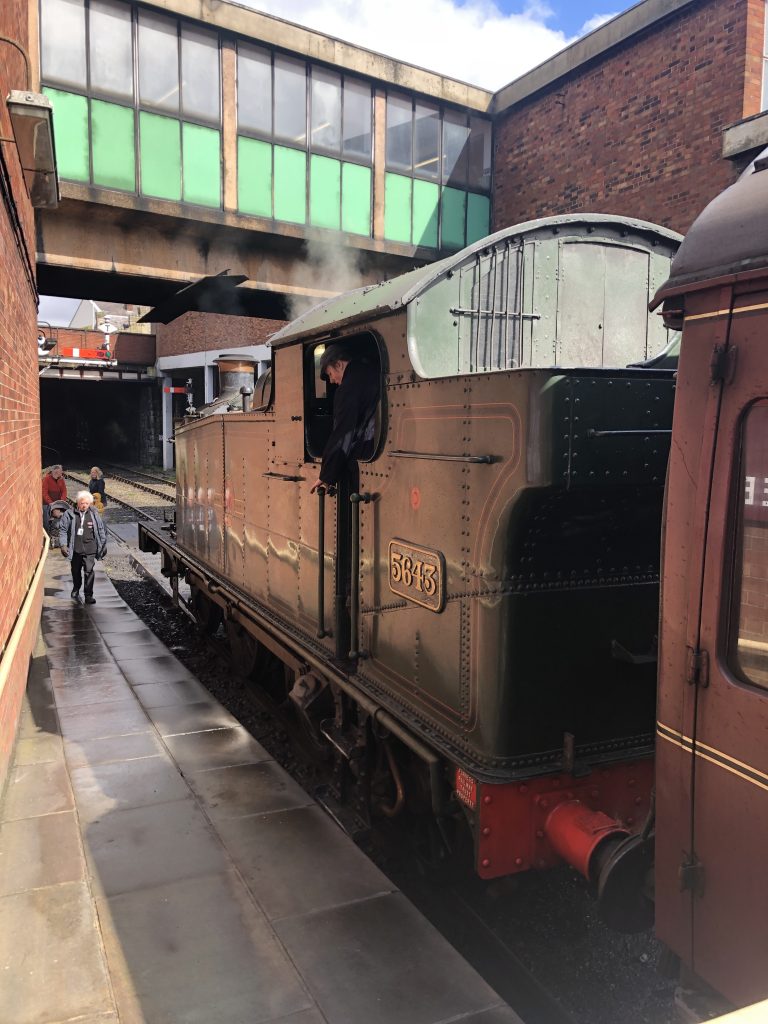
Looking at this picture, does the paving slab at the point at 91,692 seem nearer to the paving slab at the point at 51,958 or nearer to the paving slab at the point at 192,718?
the paving slab at the point at 192,718

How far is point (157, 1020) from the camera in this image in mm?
3074

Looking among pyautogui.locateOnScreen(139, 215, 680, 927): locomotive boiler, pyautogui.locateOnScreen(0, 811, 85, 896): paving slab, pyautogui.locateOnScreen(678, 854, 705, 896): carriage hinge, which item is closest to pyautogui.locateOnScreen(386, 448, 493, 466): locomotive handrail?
pyautogui.locateOnScreen(139, 215, 680, 927): locomotive boiler

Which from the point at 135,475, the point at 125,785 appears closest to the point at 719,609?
the point at 125,785

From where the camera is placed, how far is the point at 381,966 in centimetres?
343

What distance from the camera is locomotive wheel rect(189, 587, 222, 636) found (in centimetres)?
896

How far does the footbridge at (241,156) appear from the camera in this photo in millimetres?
13867

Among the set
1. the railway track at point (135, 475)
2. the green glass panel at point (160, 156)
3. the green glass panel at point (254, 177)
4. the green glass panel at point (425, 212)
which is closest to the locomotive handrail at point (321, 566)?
the green glass panel at point (160, 156)

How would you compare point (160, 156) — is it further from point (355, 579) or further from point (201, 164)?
point (355, 579)

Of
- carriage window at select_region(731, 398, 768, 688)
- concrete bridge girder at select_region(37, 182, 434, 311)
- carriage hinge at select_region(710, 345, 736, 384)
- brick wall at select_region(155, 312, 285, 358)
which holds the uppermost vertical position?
brick wall at select_region(155, 312, 285, 358)

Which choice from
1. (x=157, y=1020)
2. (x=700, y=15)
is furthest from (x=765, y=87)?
(x=157, y=1020)

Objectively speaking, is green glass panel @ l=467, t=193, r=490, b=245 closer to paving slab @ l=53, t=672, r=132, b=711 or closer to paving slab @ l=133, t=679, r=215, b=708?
paving slab @ l=133, t=679, r=215, b=708

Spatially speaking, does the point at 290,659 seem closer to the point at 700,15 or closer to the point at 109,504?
the point at 700,15

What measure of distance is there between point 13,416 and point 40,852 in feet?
12.1

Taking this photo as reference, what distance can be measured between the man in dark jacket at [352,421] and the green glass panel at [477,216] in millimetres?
15152
